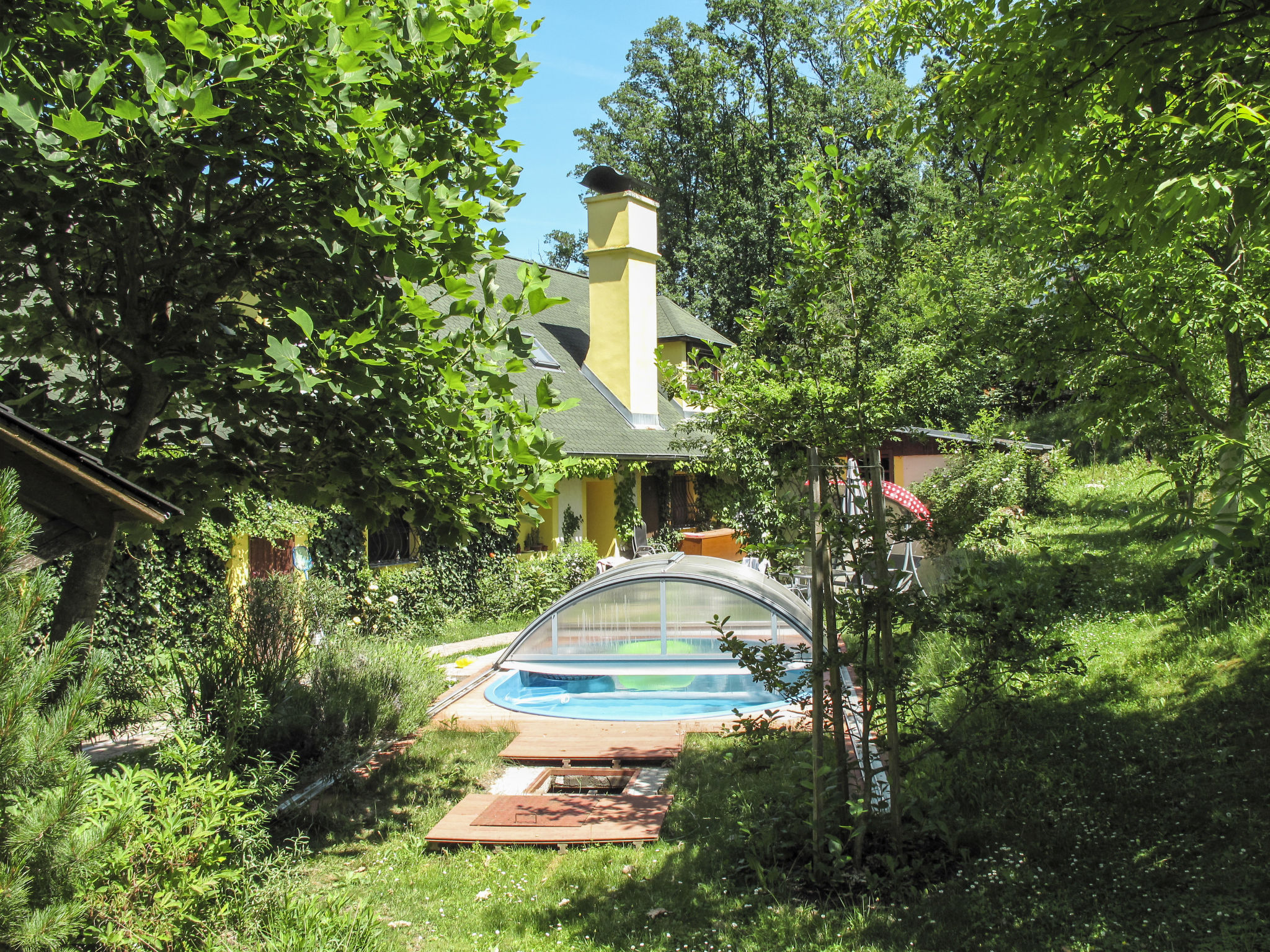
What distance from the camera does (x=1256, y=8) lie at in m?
4.01

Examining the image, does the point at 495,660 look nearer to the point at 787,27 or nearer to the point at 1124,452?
the point at 1124,452

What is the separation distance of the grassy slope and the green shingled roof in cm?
1066

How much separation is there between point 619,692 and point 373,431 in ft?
20.9

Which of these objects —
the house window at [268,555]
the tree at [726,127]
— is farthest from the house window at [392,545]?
the tree at [726,127]

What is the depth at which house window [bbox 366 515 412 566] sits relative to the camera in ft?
49.7

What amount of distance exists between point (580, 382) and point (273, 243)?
15.9 meters

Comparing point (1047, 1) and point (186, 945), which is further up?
point (1047, 1)

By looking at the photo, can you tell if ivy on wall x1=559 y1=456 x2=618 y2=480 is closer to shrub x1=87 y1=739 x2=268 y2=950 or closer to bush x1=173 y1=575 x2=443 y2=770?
bush x1=173 y1=575 x2=443 y2=770

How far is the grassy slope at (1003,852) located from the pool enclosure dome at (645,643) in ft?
8.32

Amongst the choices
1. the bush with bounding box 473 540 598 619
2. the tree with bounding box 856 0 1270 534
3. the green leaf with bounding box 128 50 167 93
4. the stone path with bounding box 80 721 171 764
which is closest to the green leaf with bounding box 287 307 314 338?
the green leaf with bounding box 128 50 167 93

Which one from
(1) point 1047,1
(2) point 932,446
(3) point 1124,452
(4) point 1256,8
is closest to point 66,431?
(1) point 1047,1

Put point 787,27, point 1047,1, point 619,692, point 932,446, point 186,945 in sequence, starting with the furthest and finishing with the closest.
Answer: point 787,27 → point 932,446 → point 619,692 → point 1047,1 → point 186,945

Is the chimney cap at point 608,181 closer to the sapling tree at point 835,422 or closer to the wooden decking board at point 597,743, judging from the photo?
the wooden decking board at point 597,743

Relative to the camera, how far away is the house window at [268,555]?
12.3m
